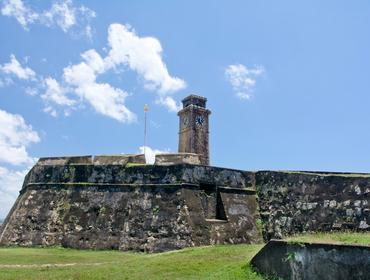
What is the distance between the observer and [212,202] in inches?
659

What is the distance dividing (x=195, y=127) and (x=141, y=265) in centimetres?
3317

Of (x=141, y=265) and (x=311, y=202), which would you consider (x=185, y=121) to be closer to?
(x=311, y=202)

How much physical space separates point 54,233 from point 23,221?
58.8 inches

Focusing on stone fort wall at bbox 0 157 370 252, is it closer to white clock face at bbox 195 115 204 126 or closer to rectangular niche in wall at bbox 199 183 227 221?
Answer: rectangular niche in wall at bbox 199 183 227 221

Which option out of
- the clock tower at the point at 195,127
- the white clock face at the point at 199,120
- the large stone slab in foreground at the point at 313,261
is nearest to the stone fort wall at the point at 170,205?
the large stone slab in foreground at the point at 313,261

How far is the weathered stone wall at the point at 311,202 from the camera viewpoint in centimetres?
1609

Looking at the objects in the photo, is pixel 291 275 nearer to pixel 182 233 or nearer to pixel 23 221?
pixel 182 233

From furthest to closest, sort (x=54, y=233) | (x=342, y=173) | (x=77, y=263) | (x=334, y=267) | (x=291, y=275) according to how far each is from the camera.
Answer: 1. (x=342, y=173)
2. (x=54, y=233)
3. (x=77, y=263)
4. (x=291, y=275)
5. (x=334, y=267)

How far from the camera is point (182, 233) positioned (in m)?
15.0

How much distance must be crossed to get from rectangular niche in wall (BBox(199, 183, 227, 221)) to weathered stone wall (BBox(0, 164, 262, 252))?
4cm

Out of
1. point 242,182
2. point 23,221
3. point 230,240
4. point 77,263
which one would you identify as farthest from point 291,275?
point 23,221

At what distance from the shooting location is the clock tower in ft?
142

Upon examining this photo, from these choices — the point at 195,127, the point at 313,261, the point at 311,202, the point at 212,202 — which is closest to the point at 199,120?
the point at 195,127

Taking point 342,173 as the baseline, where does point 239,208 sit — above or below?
below
